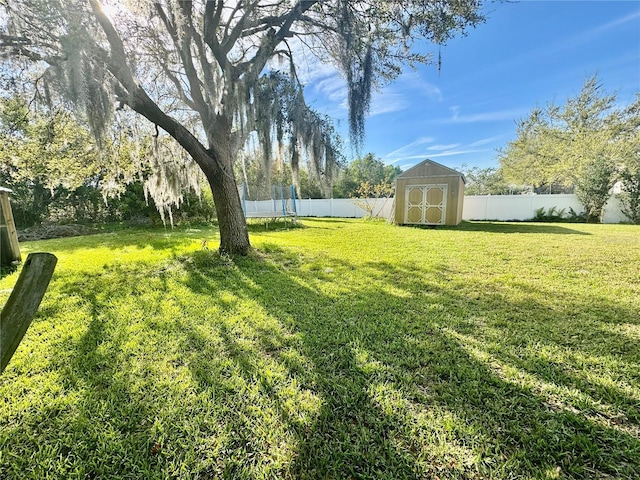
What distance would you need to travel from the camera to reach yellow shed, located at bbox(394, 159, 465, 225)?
9.21 m

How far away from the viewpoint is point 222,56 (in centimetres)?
385

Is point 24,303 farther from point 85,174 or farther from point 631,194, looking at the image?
point 631,194

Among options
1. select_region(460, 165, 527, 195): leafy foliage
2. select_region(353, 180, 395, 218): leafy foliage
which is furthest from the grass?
select_region(460, 165, 527, 195): leafy foliage

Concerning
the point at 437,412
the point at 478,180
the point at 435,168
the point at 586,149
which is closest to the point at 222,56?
the point at 437,412

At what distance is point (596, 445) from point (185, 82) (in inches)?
240

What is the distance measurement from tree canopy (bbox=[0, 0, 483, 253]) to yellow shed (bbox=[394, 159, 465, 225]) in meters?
5.22

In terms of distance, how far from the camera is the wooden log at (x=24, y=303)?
680 mm

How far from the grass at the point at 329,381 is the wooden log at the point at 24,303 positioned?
769 mm

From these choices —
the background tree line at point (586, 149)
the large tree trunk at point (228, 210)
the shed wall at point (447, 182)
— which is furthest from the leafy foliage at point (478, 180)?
the large tree trunk at point (228, 210)

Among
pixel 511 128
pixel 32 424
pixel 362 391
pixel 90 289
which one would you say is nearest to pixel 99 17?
pixel 90 289

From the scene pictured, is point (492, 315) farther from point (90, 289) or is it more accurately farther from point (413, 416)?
point (90, 289)

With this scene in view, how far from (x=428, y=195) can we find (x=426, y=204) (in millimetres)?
315

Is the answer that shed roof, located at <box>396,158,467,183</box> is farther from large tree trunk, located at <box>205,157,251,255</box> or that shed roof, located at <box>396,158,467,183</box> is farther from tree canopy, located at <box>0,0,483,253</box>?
large tree trunk, located at <box>205,157,251,255</box>

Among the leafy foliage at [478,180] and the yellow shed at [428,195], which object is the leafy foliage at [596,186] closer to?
the yellow shed at [428,195]
